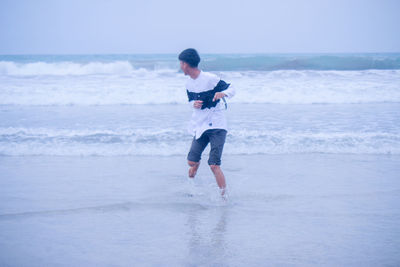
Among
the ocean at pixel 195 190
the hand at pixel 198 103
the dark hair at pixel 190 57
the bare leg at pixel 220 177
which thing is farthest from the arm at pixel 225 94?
the ocean at pixel 195 190

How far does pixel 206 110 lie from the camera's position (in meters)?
4.30

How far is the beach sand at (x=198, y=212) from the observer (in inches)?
126

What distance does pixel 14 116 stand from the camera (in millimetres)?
10094

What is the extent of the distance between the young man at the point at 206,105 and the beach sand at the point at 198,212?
2.07 ft

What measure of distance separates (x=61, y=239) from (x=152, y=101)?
9320 millimetres

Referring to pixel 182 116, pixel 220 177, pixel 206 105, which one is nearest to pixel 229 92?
pixel 206 105

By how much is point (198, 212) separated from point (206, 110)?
1.12 metres

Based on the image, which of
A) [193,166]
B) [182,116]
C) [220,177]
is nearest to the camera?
[220,177]

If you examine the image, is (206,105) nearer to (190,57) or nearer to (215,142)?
(215,142)

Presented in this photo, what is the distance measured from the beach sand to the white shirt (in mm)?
895

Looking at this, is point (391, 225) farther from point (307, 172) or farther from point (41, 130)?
point (41, 130)

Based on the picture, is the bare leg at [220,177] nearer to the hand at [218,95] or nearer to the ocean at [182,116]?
the hand at [218,95]

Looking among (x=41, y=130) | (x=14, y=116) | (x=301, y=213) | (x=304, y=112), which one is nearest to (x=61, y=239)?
(x=301, y=213)

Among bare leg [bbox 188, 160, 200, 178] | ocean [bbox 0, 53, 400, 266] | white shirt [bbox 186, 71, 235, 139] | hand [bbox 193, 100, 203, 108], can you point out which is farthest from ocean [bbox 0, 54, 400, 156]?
hand [bbox 193, 100, 203, 108]
